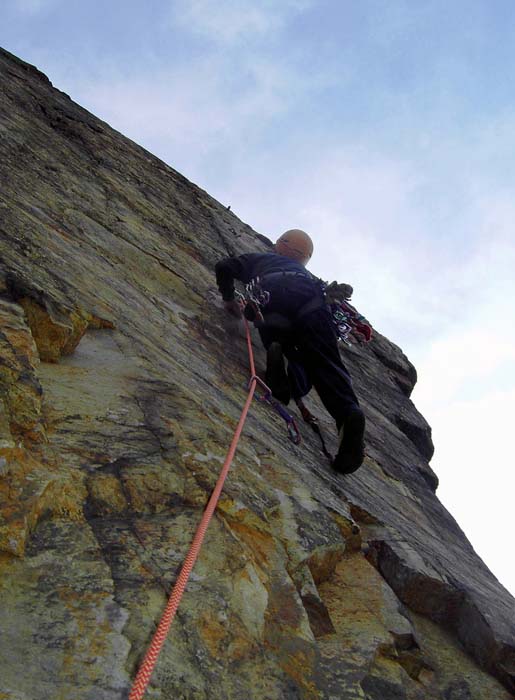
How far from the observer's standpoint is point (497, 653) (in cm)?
319

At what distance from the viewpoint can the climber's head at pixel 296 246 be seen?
18.1ft

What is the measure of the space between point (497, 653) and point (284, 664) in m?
1.68

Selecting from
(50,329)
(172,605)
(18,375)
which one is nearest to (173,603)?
(172,605)

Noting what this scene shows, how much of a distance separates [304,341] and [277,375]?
350mm

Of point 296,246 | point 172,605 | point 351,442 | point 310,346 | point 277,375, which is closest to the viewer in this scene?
point 172,605

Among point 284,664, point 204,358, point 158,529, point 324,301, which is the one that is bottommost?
point 284,664

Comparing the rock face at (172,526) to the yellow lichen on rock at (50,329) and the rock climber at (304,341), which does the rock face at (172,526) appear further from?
the rock climber at (304,341)

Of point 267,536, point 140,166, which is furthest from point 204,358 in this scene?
point 140,166

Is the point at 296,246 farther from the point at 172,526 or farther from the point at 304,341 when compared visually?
the point at 172,526

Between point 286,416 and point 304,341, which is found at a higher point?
point 304,341

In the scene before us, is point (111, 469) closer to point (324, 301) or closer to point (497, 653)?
point (497, 653)

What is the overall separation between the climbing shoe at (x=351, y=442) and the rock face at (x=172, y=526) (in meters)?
0.11

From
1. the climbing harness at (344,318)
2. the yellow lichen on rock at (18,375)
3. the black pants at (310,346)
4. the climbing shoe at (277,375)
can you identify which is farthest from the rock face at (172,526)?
the climbing harness at (344,318)

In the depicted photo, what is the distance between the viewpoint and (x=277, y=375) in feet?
14.0
